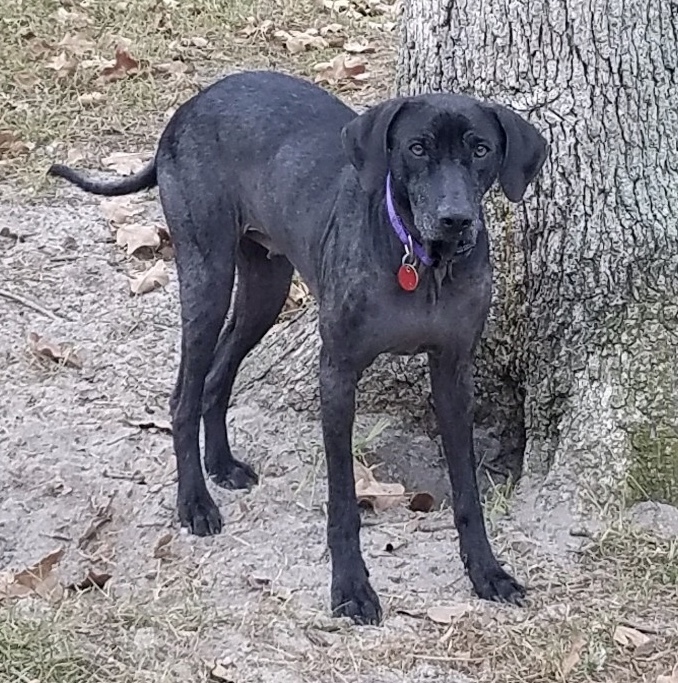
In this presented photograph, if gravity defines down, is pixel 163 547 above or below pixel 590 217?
below

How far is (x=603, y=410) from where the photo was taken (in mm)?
4590

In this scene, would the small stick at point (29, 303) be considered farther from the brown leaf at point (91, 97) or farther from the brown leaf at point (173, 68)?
the brown leaf at point (173, 68)

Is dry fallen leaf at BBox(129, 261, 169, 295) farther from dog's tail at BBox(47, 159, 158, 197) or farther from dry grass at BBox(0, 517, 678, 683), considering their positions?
dry grass at BBox(0, 517, 678, 683)

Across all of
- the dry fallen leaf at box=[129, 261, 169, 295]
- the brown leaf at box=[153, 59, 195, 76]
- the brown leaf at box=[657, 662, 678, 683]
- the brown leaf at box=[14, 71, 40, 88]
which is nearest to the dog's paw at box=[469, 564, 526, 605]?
the brown leaf at box=[657, 662, 678, 683]

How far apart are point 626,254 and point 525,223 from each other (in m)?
0.35

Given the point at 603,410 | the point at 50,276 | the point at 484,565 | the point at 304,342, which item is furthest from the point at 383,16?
the point at 484,565

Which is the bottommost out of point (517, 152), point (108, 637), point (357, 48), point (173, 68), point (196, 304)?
point (108, 637)

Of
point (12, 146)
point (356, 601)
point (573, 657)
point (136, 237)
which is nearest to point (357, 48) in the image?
point (12, 146)

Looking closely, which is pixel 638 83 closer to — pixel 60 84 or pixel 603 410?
pixel 603 410

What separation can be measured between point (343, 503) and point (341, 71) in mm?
4342

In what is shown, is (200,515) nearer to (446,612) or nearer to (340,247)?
(446,612)

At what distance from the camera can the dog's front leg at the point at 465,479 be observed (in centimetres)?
414

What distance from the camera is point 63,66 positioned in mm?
8023

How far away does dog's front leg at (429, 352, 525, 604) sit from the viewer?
4137 mm
